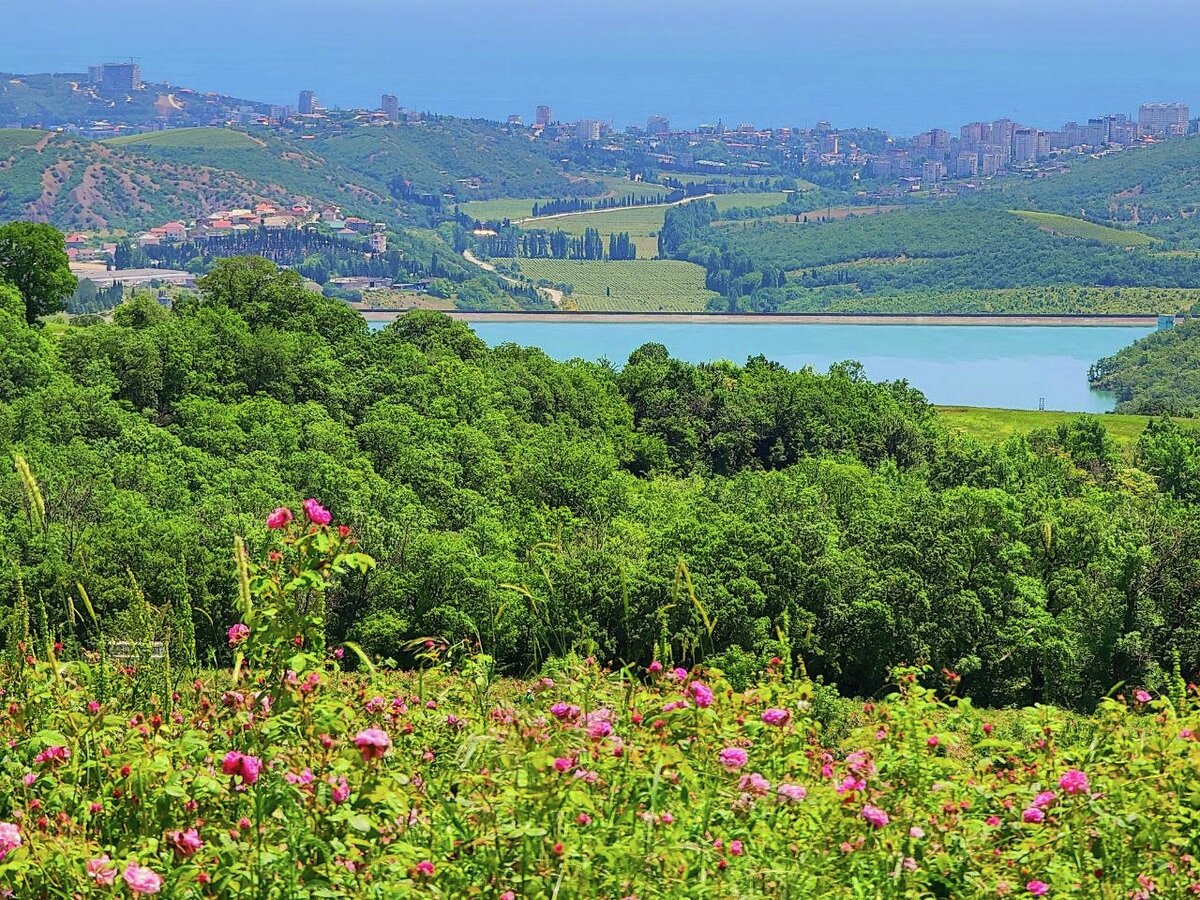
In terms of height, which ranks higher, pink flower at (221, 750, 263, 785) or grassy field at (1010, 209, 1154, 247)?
grassy field at (1010, 209, 1154, 247)

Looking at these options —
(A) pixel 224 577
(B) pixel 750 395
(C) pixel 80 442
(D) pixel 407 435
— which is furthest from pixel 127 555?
(B) pixel 750 395

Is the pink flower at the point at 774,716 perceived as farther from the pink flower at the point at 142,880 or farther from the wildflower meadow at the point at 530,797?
the pink flower at the point at 142,880

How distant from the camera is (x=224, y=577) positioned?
21344 mm

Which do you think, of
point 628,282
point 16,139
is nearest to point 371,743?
point 628,282

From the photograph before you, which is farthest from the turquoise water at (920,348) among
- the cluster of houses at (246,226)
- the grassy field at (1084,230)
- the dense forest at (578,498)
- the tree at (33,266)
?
the cluster of houses at (246,226)

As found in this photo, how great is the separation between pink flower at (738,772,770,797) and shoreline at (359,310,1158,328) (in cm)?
12118

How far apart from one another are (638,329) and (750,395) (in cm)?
8263

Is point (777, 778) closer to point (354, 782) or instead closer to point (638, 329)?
point (354, 782)

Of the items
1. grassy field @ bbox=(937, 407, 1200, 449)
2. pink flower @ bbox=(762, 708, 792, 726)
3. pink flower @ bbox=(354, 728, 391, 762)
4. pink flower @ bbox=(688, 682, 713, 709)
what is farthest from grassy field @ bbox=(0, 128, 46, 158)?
pink flower @ bbox=(354, 728, 391, 762)

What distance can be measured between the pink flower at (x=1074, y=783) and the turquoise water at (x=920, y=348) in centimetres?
8307

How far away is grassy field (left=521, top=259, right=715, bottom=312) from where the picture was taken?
477ft

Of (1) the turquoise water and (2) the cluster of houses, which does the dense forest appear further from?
(2) the cluster of houses

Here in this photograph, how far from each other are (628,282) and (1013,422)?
10376 centimetres

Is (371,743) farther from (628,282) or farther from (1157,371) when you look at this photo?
(628,282)
